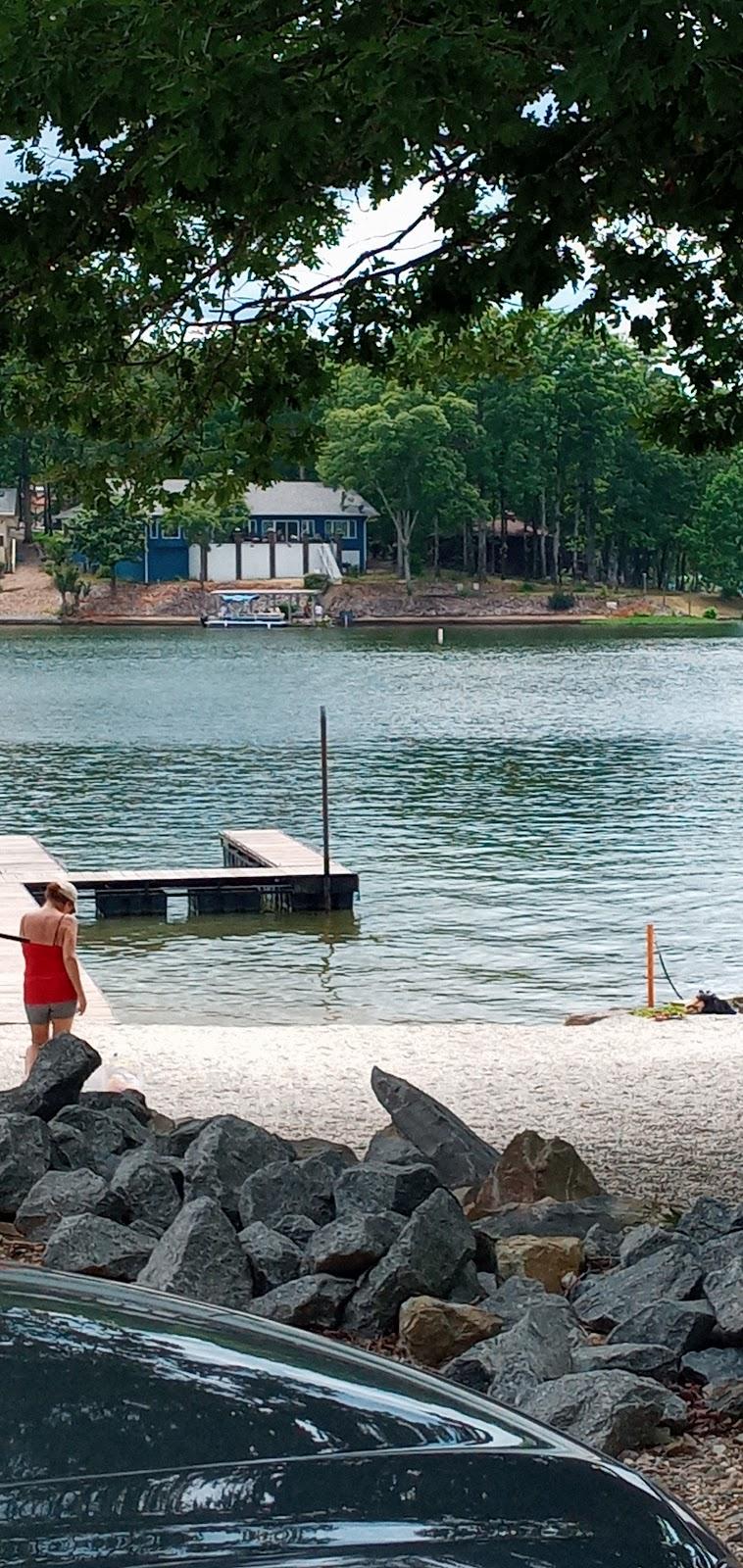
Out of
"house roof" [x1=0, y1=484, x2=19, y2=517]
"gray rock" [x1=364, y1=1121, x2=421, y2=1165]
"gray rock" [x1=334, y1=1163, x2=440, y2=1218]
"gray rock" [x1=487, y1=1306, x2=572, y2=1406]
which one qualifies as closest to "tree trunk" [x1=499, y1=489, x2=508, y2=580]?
"house roof" [x1=0, y1=484, x2=19, y2=517]

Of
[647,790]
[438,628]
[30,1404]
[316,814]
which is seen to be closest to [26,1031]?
[30,1404]

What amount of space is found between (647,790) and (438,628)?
8539 cm

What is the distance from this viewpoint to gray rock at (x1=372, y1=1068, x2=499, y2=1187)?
7.71 metres

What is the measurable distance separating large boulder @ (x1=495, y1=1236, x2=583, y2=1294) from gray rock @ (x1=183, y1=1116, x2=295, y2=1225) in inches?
31.9

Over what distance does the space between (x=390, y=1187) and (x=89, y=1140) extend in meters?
1.48

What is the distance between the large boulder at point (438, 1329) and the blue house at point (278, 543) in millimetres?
133602

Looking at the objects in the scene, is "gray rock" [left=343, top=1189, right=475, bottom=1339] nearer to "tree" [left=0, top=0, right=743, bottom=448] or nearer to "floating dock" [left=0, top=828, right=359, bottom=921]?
"tree" [left=0, top=0, right=743, bottom=448]

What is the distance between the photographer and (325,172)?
8117 millimetres

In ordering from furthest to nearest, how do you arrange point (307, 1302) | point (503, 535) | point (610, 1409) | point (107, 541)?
point (503, 535) < point (107, 541) < point (307, 1302) < point (610, 1409)

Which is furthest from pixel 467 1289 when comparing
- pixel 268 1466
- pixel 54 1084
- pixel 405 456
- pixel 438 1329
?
pixel 405 456

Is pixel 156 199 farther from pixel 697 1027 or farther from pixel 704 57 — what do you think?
pixel 697 1027

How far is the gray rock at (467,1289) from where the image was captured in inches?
223

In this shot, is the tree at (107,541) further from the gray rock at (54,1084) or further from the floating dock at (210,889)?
the gray rock at (54,1084)

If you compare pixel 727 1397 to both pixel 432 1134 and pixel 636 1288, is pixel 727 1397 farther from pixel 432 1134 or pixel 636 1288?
pixel 432 1134
